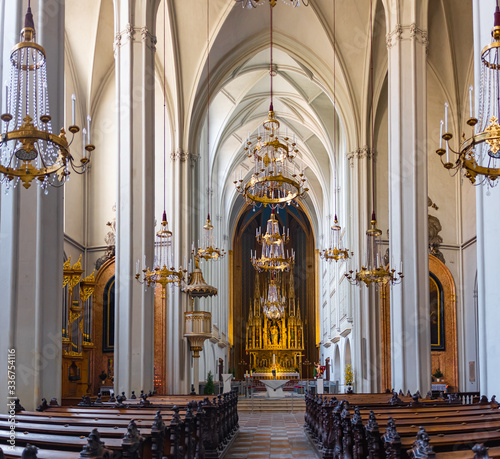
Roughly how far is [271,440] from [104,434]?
8.05m

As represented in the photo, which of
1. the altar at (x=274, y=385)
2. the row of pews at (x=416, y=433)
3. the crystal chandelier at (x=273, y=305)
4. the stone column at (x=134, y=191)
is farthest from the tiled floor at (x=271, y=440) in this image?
the crystal chandelier at (x=273, y=305)

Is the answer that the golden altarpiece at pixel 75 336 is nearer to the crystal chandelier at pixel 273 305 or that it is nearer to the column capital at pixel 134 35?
the column capital at pixel 134 35

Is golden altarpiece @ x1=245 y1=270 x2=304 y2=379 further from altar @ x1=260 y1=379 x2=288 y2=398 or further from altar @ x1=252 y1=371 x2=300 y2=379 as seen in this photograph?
altar @ x1=260 y1=379 x2=288 y2=398

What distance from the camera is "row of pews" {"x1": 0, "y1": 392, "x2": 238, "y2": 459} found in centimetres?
423

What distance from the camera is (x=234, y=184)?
24.0m

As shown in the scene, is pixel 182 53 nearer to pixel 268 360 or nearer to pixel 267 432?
pixel 267 432

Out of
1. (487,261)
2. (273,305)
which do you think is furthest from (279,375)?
(487,261)

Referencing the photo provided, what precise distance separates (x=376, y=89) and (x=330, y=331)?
13.7 m

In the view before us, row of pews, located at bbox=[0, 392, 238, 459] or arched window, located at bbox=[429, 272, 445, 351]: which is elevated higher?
arched window, located at bbox=[429, 272, 445, 351]

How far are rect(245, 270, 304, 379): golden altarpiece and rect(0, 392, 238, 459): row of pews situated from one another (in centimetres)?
2894

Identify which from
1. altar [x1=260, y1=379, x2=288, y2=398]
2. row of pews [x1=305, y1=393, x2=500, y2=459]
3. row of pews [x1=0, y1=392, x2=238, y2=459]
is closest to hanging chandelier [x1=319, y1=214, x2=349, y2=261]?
row of pews [x1=305, y1=393, x2=500, y2=459]

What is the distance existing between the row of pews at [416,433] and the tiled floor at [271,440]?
760 millimetres

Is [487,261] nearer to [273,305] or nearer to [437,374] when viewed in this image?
[437,374]

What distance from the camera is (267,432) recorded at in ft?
48.2
